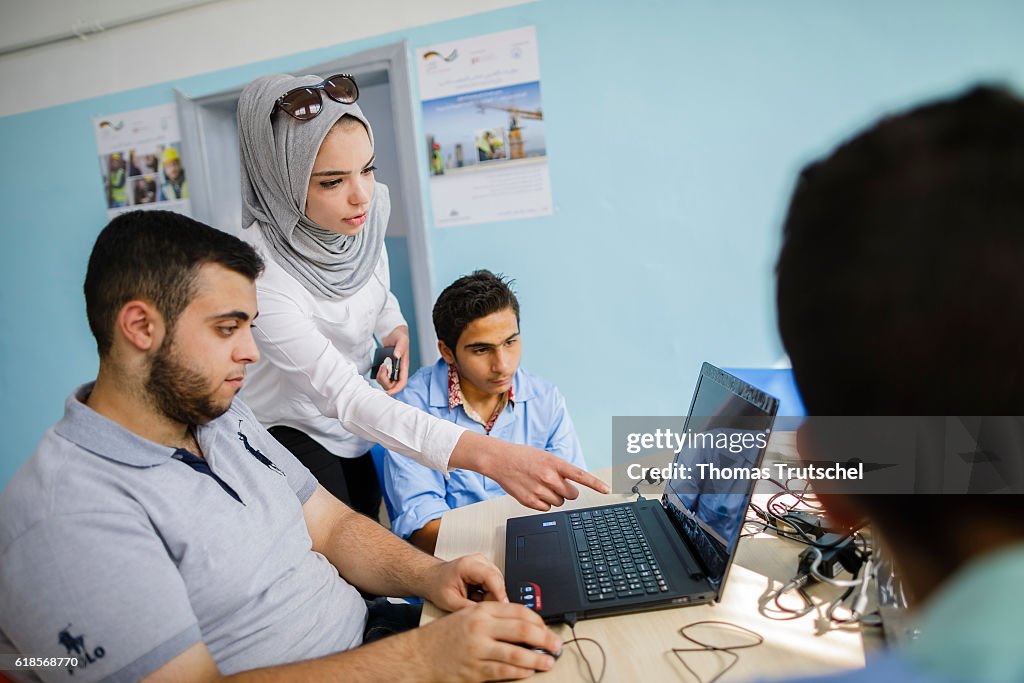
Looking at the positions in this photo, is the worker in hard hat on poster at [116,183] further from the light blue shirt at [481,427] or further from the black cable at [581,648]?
the black cable at [581,648]

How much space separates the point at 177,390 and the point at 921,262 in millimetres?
984

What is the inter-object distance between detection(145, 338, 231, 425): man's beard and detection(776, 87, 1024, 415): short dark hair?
891mm

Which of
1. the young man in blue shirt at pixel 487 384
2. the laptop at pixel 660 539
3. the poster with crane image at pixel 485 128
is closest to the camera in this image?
the laptop at pixel 660 539

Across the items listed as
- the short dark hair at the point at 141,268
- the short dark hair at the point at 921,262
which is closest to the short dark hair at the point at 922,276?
the short dark hair at the point at 921,262

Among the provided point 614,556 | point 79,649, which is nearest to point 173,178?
point 79,649

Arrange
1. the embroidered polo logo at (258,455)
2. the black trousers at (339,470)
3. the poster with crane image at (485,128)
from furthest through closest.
→ 1. the poster with crane image at (485,128)
2. the black trousers at (339,470)
3. the embroidered polo logo at (258,455)

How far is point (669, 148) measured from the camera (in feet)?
7.87

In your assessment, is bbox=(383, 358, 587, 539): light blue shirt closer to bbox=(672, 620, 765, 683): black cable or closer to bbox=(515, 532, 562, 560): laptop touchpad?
bbox=(515, 532, 562, 560): laptop touchpad

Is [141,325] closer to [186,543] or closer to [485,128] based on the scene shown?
[186,543]

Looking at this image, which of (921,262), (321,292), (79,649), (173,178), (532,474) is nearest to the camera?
(921,262)

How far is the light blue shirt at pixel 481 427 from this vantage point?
159 centimetres

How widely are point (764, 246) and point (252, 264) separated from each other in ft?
6.11

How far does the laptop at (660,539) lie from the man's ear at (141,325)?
0.65m

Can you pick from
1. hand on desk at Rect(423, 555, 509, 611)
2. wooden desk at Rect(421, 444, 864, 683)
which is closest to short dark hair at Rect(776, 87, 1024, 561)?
wooden desk at Rect(421, 444, 864, 683)
